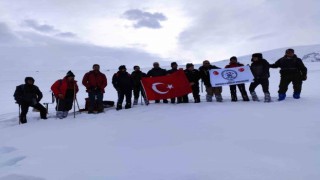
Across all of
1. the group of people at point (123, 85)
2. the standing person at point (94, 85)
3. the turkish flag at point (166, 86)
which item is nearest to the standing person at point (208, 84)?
the group of people at point (123, 85)

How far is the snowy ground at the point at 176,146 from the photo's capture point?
5195mm

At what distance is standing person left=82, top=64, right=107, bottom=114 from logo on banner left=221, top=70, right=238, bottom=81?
4.59 m

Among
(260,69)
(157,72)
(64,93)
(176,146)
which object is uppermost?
(157,72)

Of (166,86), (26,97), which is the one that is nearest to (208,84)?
(166,86)

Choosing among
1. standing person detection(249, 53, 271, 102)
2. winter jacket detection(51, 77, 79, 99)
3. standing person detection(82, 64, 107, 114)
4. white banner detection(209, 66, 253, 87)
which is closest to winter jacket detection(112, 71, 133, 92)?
standing person detection(82, 64, 107, 114)

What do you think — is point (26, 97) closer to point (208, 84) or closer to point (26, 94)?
point (26, 94)

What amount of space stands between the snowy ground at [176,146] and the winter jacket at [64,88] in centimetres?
154

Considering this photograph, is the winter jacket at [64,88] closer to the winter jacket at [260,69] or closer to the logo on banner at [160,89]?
the logo on banner at [160,89]

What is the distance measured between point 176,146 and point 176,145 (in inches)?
3.1

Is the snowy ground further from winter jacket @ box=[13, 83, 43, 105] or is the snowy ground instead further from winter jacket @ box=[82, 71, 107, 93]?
winter jacket @ box=[82, 71, 107, 93]

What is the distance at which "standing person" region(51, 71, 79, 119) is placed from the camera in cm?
1207

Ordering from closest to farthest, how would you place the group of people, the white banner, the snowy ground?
Answer: 1. the snowy ground
2. the group of people
3. the white banner

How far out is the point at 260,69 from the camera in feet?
39.8

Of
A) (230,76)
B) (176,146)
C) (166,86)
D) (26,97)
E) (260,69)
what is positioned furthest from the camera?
(166,86)
